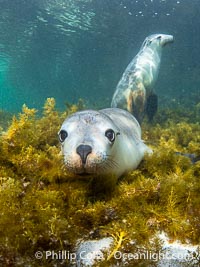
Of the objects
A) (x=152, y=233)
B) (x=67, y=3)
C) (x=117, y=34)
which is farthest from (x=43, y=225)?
(x=117, y=34)

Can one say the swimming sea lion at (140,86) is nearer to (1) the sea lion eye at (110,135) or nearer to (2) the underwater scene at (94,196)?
(2) the underwater scene at (94,196)

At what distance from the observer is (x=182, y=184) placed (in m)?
2.63

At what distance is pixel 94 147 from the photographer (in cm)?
271

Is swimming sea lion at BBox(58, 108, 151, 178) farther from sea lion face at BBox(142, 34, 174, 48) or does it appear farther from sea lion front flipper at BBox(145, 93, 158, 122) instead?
sea lion face at BBox(142, 34, 174, 48)

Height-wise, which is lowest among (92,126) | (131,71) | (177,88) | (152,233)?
(152,233)

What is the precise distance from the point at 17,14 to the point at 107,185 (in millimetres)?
23237

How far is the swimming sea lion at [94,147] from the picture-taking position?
263 cm

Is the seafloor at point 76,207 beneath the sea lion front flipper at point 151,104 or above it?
beneath

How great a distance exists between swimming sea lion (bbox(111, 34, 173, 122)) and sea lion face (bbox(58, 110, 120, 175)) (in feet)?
12.6

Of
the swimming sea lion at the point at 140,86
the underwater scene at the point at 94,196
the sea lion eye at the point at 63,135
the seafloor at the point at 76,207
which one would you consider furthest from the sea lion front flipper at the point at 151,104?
the sea lion eye at the point at 63,135

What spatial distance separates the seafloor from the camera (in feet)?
6.95

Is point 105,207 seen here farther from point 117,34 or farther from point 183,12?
point 117,34

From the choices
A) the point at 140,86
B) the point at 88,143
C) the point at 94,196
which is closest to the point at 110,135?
the point at 88,143

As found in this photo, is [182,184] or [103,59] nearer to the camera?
[182,184]
